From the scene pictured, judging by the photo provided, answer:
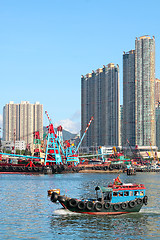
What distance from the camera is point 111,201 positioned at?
1843 inches

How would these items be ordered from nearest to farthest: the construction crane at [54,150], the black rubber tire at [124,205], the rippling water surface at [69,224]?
the rippling water surface at [69,224]
the black rubber tire at [124,205]
the construction crane at [54,150]

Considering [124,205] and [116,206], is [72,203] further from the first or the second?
[124,205]

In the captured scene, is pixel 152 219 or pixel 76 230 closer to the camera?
pixel 76 230

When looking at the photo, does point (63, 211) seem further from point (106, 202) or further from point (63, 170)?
point (63, 170)

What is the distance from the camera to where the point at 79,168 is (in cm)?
17562

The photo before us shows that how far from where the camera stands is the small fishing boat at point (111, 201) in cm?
4588

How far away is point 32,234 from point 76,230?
4.61 meters

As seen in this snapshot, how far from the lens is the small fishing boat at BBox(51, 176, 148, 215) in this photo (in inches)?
1806

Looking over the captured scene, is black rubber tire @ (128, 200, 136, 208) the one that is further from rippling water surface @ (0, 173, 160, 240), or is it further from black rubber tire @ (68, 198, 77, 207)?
black rubber tire @ (68, 198, 77, 207)

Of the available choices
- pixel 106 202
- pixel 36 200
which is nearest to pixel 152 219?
pixel 106 202

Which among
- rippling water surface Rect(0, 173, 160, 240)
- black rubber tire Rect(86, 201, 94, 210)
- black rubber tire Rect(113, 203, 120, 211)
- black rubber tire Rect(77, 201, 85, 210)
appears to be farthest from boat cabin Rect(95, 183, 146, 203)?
black rubber tire Rect(77, 201, 85, 210)

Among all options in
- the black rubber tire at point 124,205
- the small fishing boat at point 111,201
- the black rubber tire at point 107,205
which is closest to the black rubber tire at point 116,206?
the small fishing boat at point 111,201

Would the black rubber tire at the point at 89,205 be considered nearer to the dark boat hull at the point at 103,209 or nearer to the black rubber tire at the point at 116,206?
the dark boat hull at the point at 103,209

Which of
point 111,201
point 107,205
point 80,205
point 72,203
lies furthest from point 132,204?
point 72,203
